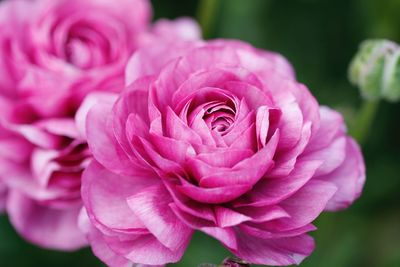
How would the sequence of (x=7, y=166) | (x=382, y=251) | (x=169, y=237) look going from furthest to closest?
(x=382, y=251) < (x=7, y=166) < (x=169, y=237)

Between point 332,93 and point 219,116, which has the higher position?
point 219,116

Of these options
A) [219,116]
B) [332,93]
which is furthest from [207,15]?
[219,116]

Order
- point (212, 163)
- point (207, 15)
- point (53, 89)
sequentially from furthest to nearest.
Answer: point (207, 15), point (53, 89), point (212, 163)

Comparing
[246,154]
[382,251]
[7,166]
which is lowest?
[382,251]

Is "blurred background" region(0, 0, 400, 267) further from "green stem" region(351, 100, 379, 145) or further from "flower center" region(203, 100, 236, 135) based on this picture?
"flower center" region(203, 100, 236, 135)

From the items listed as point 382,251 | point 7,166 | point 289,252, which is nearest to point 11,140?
point 7,166

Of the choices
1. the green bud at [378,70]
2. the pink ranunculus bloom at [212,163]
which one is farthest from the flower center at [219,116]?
the green bud at [378,70]

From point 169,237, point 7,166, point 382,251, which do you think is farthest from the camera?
point 382,251

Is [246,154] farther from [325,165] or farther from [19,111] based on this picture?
[19,111]

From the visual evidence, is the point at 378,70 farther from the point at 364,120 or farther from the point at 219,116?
the point at 219,116
